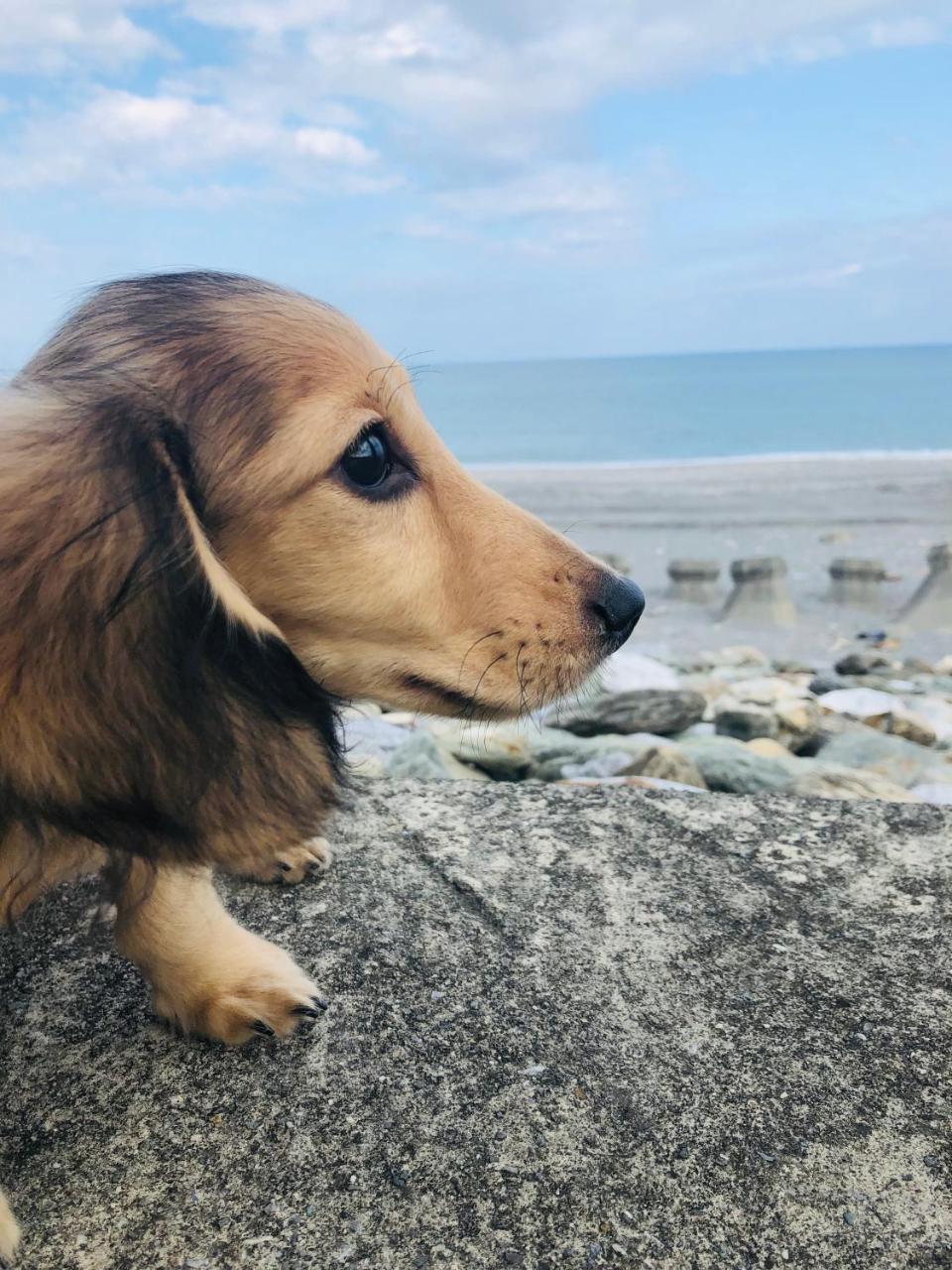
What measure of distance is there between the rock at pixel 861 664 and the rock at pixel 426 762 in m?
4.78

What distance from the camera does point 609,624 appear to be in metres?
2.02

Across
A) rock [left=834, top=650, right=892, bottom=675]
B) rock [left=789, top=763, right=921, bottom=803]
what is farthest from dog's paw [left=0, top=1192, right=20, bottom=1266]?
rock [left=834, top=650, right=892, bottom=675]

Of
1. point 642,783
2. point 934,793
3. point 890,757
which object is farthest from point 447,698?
point 890,757

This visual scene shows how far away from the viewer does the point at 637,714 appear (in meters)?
5.85

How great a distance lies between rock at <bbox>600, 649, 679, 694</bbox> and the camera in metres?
7.45

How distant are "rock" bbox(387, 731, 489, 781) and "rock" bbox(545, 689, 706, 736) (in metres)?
1.14

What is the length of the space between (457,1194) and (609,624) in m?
1.03

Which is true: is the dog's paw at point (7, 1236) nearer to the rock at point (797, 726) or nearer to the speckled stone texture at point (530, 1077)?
the speckled stone texture at point (530, 1077)

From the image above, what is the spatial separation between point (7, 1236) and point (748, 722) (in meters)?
5.04

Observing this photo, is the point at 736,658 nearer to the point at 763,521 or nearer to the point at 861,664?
the point at 861,664

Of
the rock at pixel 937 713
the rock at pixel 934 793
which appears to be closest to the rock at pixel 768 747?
the rock at pixel 934 793

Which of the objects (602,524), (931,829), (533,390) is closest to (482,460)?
(602,524)

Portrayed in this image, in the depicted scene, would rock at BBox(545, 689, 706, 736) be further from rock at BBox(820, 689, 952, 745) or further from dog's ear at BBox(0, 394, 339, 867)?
dog's ear at BBox(0, 394, 339, 867)

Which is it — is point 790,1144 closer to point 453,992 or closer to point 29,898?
point 453,992
